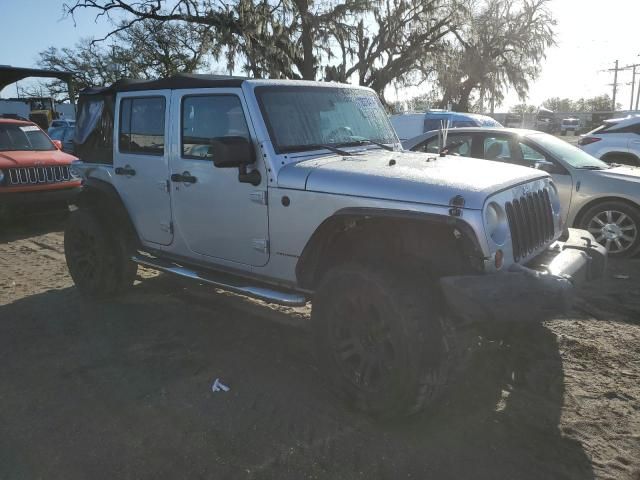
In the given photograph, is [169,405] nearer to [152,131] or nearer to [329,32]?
[152,131]

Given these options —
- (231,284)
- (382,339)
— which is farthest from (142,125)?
(382,339)

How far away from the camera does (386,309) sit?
9.21ft

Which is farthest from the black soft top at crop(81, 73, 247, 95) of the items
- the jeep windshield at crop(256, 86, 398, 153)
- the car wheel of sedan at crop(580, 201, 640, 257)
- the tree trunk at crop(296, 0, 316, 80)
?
the tree trunk at crop(296, 0, 316, 80)

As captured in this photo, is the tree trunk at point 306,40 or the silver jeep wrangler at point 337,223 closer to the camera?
the silver jeep wrangler at point 337,223

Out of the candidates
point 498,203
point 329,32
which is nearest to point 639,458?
point 498,203

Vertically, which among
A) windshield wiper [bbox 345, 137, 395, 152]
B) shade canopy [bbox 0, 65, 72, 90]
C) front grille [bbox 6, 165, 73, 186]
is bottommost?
front grille [bbox 6, 165, 73, 186]

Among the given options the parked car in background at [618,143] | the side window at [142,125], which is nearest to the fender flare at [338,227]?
the side window at [142,125]

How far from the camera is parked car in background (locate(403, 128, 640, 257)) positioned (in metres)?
6.23

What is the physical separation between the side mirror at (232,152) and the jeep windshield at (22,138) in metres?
7.16

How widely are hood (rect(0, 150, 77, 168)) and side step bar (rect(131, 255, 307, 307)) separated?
4.90 metres

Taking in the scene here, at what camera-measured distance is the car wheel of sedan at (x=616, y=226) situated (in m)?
6.21

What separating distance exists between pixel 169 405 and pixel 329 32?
20.6 m

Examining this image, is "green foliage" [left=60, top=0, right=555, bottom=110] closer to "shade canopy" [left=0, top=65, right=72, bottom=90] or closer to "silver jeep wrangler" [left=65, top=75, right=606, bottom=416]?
"shade canopy" [left=0, top=65, right=72, bottom=90]

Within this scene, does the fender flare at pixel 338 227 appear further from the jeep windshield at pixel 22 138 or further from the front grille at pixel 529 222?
the jeep windshield at pixel 22 138
